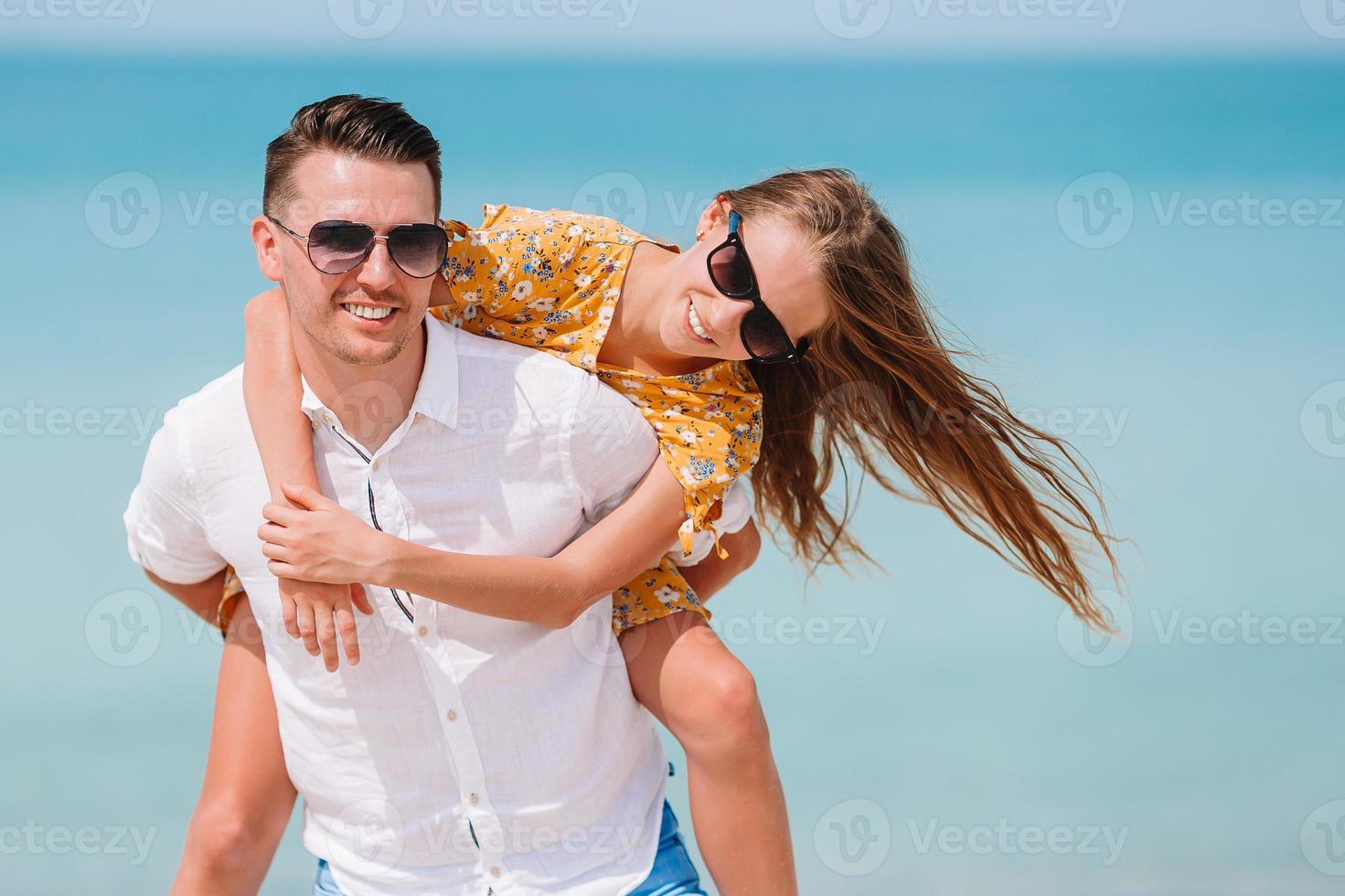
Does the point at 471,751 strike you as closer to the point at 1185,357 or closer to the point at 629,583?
the point at 629,583

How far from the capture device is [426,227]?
2.62 m

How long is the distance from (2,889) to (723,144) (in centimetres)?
817

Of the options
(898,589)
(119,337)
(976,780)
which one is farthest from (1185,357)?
(119,337)

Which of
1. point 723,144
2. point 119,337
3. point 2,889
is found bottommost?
point 2,889
